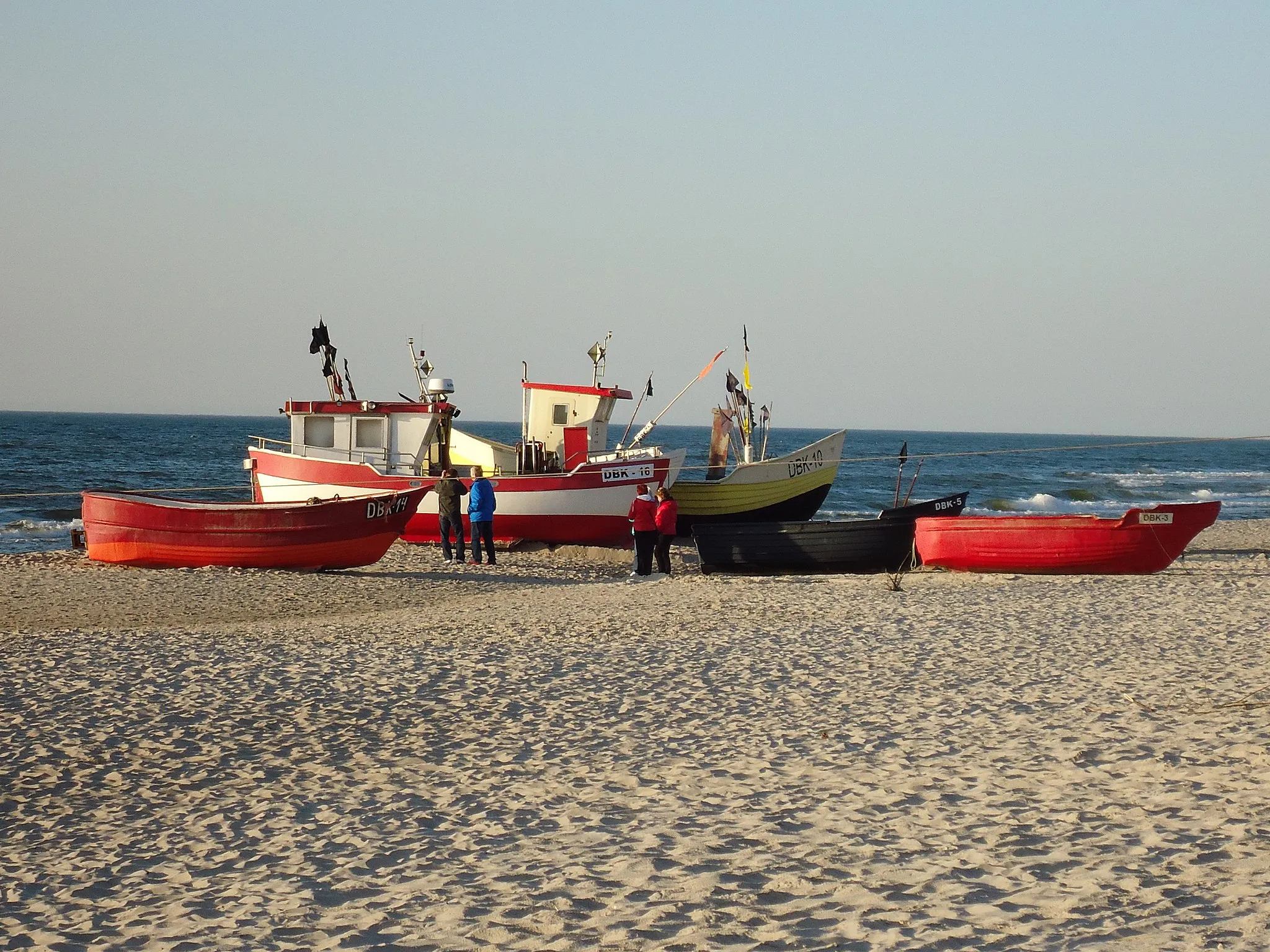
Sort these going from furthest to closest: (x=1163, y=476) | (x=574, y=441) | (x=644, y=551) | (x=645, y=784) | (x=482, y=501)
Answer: (x=1163, y=476)
(x=574, y=441)
(x=482, y=501)
(x=644, y=551)
(x=645, y=784)

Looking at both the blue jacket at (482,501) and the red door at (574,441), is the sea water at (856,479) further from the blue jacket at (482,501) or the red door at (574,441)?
the blue jacket at (482,501)

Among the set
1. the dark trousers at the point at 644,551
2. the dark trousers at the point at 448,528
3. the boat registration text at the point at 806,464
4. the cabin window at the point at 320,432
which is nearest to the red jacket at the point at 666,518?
the dark trousers at the point at 644,551

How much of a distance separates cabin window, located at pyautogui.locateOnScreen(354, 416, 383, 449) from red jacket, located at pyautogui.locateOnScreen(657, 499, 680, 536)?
653cm

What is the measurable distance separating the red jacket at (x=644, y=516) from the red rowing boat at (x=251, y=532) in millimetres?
3553

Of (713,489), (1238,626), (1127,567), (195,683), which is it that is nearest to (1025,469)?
(713,489)

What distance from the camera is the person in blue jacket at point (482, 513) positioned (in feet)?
64.2

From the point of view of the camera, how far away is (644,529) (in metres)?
18.2

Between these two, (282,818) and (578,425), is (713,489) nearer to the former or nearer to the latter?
(578,425)

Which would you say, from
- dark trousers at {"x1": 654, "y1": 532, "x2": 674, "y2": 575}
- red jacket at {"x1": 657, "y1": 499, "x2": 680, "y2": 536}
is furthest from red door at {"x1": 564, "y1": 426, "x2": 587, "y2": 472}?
red jacket at {"x1": 657, "y1": 499, "x2": 680, "y2": 536}

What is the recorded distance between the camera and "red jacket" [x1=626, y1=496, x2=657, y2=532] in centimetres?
1803

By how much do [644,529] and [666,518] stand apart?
1.33 feet

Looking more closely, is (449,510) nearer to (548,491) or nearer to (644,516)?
(548,491)

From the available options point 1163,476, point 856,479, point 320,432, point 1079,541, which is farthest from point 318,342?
point 1163,476

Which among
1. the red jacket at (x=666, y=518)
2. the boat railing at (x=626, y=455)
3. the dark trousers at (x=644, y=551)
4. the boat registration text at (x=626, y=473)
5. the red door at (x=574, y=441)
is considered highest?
the red door at (x=574, y=441)
